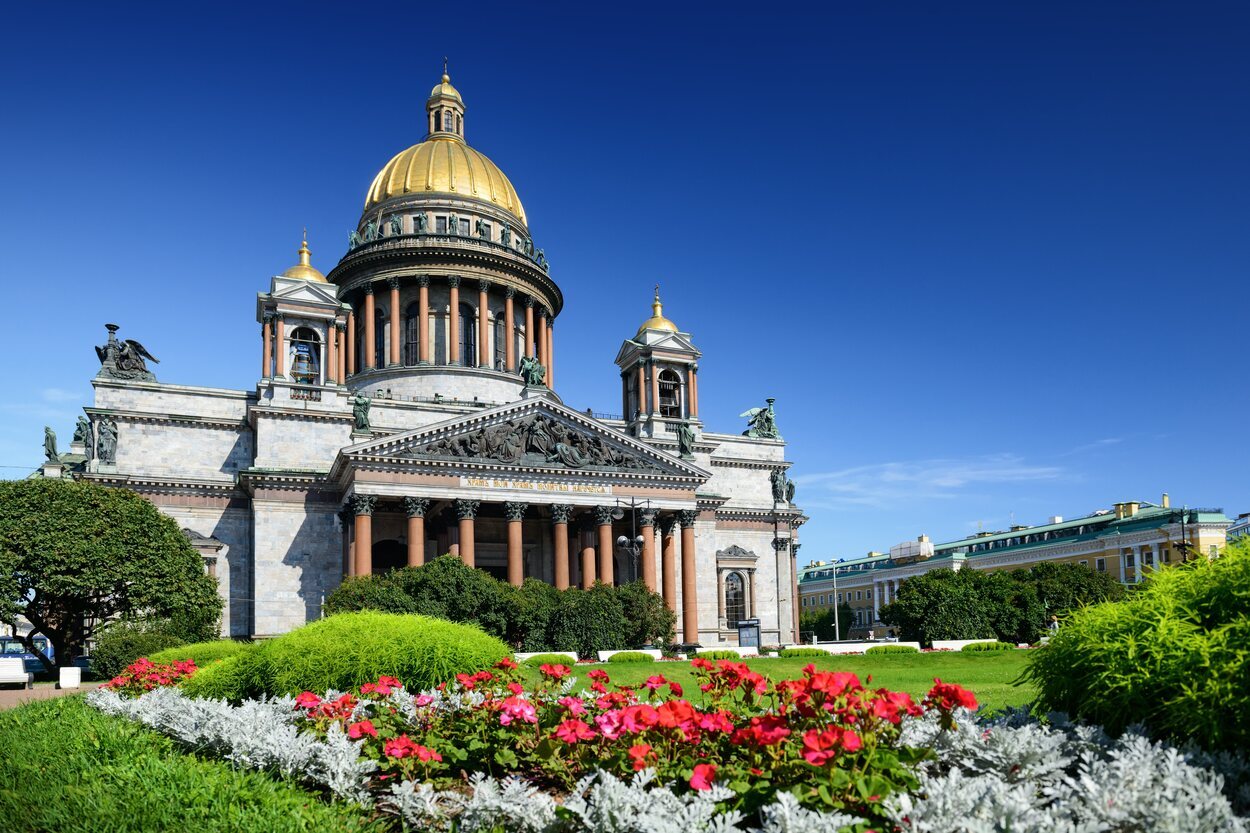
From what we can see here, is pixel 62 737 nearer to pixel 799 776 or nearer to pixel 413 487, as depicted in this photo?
pixel 799 776

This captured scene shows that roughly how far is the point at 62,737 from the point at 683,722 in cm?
992

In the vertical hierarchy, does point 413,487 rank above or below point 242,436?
below

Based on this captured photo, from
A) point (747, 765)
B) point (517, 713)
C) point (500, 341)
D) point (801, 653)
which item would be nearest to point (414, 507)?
point (801, 653)

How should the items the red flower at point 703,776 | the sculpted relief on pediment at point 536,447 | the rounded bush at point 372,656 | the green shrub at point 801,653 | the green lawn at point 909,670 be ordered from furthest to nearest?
1. the sculpted relief on pediment at point 536,447
2. the green shrub at point 801,653
3. the green lawn at point 909,670
4. the rounded bush at point 372,656
5. the red flower at point 703,776

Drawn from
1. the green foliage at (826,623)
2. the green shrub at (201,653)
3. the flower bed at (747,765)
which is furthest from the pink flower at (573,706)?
the green foliage at (826,623)

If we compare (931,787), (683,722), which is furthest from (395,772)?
(931,787)

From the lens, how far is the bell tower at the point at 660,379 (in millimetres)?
62750

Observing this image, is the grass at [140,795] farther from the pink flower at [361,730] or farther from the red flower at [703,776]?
the red flower at [703,776]

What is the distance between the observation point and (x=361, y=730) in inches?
434

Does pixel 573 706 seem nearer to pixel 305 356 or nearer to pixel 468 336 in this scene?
pixel 305 356

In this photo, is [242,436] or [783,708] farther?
[242,436]

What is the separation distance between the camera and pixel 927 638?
51.1 metres

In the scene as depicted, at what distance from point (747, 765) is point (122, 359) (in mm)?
53666

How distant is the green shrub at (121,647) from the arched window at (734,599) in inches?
1376
